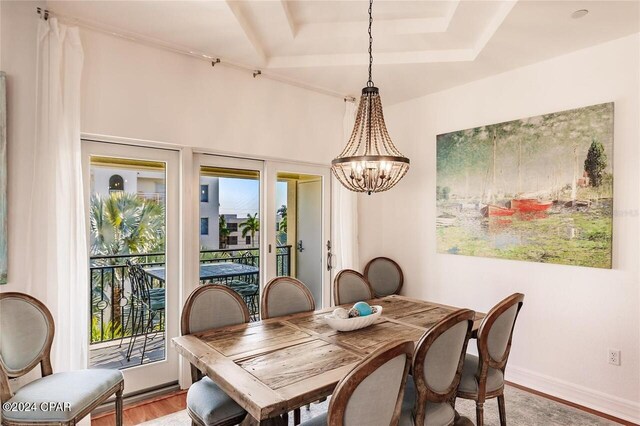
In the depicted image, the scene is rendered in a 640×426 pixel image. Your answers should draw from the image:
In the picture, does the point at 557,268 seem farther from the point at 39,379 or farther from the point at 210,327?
the point at 39,379

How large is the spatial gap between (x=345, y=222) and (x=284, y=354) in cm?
247

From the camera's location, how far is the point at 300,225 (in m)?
4.07

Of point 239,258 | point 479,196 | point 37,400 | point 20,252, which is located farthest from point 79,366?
point 479,196

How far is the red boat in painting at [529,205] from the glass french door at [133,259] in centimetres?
302

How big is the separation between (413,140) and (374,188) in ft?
6.82

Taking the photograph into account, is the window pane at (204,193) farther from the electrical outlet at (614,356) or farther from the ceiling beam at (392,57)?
→ the electrical outlet at (614,356)

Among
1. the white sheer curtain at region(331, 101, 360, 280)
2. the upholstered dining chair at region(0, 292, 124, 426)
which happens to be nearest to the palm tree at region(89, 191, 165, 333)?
the upholstered dining chair at region(0, 292, 124, 426)

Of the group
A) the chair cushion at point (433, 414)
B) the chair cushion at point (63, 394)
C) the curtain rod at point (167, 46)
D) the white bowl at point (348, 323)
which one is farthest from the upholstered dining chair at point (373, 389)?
the curtain rod at point (167, 46)

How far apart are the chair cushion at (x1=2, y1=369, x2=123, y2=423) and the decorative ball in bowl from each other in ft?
4.44

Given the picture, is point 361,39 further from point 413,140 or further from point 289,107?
point 413,140

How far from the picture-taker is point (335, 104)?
4211mm

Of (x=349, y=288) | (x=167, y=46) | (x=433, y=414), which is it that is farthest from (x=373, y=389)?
(x=167, y=46)

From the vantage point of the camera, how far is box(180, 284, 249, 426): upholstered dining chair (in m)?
1.84

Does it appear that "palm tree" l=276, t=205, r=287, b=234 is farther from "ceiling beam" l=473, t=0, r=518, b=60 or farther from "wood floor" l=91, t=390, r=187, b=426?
"ceiling beam" l=473, t=0, r=518, b=60
